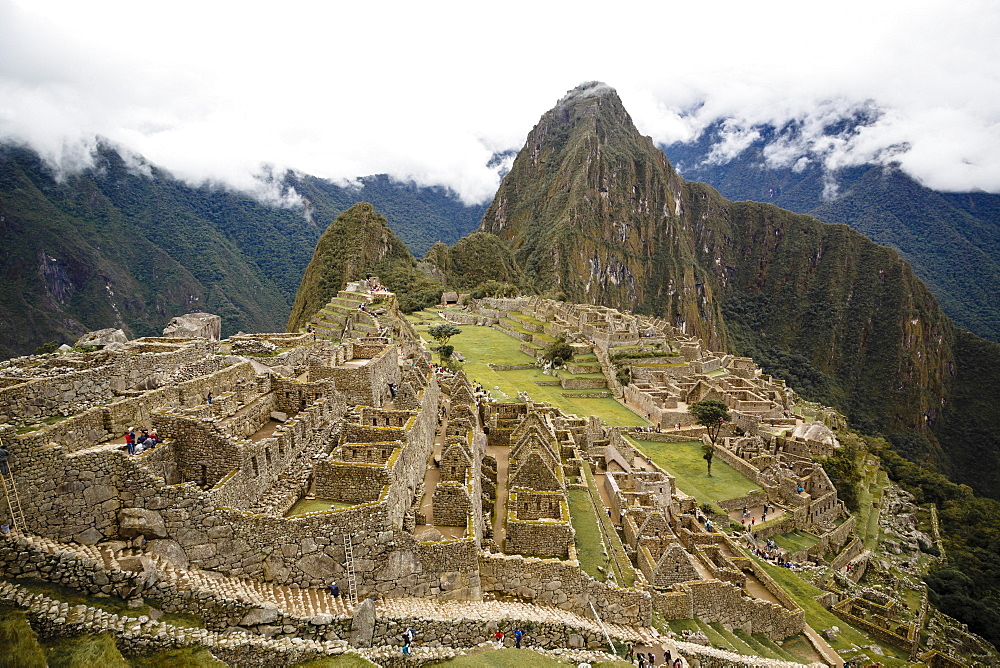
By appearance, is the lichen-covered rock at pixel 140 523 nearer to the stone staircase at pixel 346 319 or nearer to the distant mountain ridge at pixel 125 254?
the stone staircase at pixel 346 319

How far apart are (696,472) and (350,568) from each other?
96.7ft

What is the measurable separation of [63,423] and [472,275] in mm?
137949

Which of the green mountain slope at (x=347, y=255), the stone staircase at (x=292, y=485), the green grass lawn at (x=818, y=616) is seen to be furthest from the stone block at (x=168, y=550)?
the green mountain slope at (x=347, y=255)

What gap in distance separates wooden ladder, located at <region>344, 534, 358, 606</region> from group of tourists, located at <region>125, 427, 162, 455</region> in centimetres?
401

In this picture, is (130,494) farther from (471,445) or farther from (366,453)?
(471,445)

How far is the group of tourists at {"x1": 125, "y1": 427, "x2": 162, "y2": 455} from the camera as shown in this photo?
919cm

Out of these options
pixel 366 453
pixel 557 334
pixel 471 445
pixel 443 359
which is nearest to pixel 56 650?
pixel 366 453

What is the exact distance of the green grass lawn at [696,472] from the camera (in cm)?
3070

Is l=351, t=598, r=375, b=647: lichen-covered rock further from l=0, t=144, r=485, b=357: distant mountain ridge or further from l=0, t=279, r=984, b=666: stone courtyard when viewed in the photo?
l=0, t=144, r=485, b=357: distant mountain ridge

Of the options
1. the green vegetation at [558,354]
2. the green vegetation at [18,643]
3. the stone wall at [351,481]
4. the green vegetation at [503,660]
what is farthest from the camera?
the green vegetation at [558,354]

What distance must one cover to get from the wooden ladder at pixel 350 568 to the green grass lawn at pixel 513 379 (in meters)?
22.6

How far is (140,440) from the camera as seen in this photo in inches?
379

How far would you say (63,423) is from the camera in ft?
28.3

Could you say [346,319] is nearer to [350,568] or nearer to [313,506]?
[313,506]
